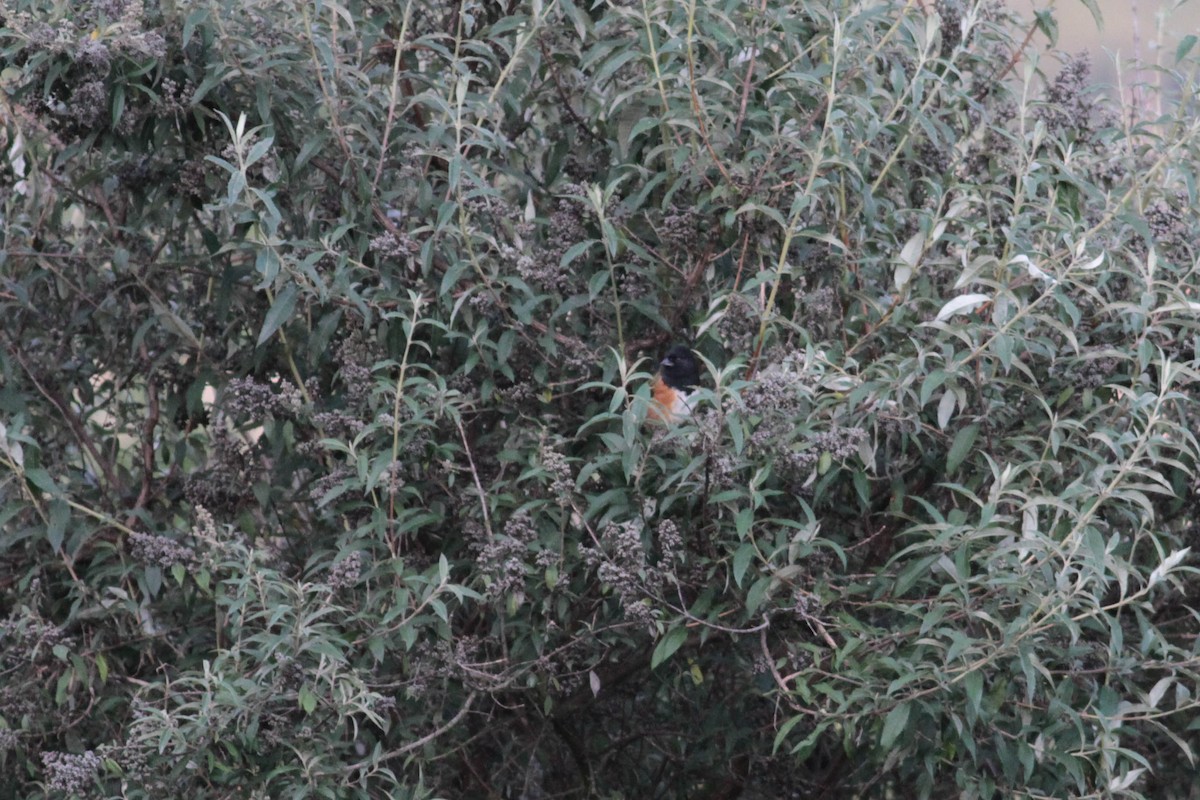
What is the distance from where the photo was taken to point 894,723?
3016 mm

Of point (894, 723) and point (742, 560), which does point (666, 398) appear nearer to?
point (742, 560)

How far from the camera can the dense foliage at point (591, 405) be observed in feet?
10.4

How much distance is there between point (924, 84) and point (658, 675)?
169 cm

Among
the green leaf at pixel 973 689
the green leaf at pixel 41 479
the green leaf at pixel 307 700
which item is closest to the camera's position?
the green leaf at pixel 973 689

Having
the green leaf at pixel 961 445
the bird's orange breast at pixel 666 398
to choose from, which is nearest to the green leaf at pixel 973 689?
the green leaf at pixel 961 445

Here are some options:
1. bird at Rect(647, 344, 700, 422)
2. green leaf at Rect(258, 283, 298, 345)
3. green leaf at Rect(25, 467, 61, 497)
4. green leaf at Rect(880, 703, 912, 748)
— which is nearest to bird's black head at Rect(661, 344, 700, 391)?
bird at Rect(647, 344, 700, 422)

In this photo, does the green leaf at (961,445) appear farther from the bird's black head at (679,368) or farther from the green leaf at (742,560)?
the bird's black head at (679,368)

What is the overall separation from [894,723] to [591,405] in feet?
3.71

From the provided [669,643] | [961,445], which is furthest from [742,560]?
→ [961,445]

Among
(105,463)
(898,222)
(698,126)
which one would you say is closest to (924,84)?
(898,222)

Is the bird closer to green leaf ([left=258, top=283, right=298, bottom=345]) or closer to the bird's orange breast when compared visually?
the bird's orange breast

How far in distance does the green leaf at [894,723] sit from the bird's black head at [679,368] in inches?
46.0

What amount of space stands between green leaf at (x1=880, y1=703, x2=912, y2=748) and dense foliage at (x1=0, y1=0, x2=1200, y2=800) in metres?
0.01

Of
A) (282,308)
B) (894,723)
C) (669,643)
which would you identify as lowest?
(669,643)
